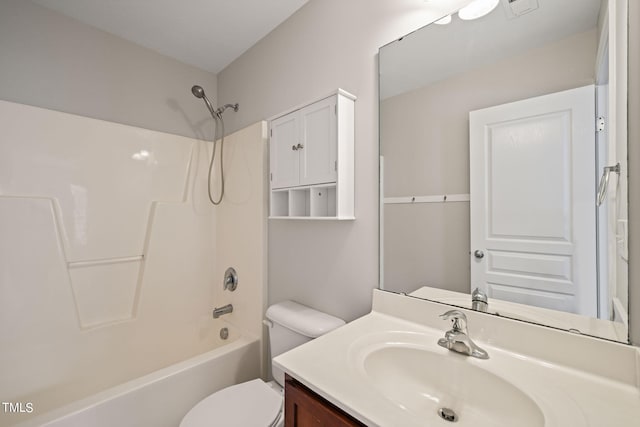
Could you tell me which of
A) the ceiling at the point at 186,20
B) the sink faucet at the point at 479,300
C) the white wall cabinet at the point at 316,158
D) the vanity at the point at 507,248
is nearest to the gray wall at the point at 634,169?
the vanity at the point at 507,248

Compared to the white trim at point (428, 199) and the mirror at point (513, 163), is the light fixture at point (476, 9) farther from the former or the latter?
the white trim at point (428, 199)

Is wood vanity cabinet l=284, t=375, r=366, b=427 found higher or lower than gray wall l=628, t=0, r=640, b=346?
lower

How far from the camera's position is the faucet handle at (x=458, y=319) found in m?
0.83

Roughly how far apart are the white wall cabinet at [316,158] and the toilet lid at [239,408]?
0.85 metres

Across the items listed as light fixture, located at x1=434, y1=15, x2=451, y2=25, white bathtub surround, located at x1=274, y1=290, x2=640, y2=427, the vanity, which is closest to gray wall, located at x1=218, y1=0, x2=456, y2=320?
light fixture, located at x1=434, y1=15, x2=451, y2=25

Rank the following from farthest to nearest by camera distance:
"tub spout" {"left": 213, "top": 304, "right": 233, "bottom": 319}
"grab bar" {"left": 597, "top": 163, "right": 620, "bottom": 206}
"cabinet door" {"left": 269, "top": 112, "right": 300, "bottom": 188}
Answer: "tub spout" {"left": 213, "top": 304, "right": 233, "bottom": 319}
"cabinet door" {"left": 269, "top": 112, "right": 300, "bottom": 188}
"grab bar" {"left": 597, "top": 163, "right": 620, "bottom": 206}

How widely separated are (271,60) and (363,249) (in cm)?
137

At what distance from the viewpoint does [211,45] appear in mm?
1881

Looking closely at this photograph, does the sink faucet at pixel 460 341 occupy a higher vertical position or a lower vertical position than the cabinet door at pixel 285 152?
lower

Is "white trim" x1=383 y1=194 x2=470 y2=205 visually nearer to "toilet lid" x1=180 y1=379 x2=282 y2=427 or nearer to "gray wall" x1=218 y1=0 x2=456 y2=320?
"gray wall" x1=218 y1=0 x2=456 y2=320

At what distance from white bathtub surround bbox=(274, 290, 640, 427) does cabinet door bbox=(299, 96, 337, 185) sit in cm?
68

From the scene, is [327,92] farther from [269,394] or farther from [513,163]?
[269,394]

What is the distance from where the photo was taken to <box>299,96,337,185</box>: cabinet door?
121 centimetres

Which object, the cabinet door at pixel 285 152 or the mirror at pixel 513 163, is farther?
the cabinet door at pixel 285 152
